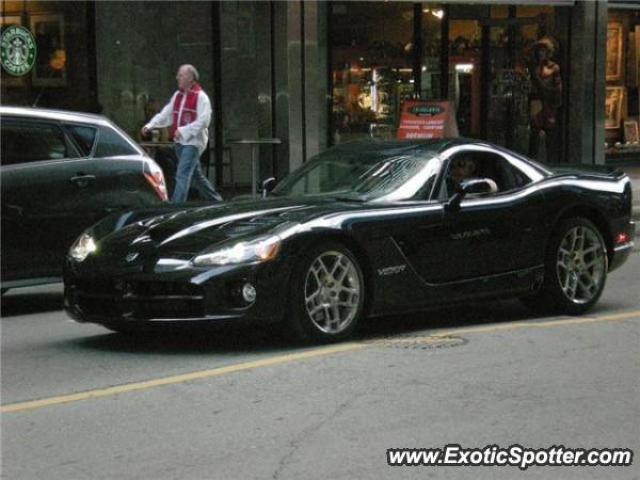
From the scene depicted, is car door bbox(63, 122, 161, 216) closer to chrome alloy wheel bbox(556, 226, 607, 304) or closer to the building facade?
chrome alloy wheel bbox(556, 226, 607, 304)

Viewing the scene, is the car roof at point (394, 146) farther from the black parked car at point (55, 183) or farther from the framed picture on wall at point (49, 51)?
the framed picture on wall at point (49, 51)

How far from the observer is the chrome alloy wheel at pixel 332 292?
748cm

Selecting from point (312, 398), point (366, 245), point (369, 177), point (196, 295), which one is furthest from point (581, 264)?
point (312, 398)

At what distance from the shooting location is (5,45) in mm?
16016

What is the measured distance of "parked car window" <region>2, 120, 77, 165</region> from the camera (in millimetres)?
9492

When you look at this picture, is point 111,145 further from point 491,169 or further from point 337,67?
point 337,67

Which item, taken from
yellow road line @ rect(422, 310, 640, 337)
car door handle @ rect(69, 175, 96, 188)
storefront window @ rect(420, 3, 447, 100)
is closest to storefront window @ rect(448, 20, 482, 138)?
storefront window @ rect(420, 3, 447, 100)

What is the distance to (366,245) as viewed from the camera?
7.75 m

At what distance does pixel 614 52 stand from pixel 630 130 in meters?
1.55

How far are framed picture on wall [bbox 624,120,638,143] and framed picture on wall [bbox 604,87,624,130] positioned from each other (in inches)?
7.9

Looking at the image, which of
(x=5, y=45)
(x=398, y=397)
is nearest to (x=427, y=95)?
(x=5, y=45)

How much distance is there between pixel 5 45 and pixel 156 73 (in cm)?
251

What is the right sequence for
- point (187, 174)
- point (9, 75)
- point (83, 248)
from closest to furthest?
point (83, 248) < point (187, 174) < point (9, 75)

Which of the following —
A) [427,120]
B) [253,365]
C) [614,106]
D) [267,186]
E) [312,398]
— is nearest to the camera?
[312,398]
